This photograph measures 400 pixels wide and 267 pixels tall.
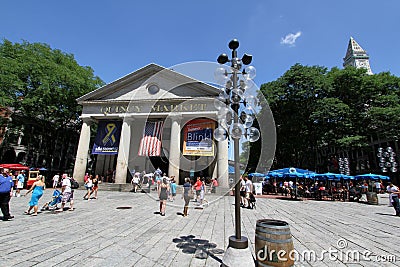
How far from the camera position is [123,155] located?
70.7 feet

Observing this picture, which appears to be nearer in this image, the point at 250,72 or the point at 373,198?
the point at 250,72

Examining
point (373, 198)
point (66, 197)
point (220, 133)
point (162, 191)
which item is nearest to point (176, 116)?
point (162, 191)

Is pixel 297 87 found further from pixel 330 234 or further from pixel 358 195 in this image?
pixel 330 234

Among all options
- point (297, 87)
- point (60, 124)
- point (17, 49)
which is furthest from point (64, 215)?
point (297, 87)

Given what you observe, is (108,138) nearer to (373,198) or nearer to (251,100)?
(251,100)

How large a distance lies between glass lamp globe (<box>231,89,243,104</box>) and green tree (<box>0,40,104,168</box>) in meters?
26.0

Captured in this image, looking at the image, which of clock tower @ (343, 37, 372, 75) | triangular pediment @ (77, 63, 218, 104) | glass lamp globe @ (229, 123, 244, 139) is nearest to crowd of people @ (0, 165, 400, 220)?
glass lamp globe @ (229, 123, 244, 139)

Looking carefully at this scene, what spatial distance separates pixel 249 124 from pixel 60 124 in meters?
30.6

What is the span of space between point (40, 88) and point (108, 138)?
970cm

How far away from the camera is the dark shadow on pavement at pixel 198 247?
449 centimetres

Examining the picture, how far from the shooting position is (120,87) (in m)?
24.8

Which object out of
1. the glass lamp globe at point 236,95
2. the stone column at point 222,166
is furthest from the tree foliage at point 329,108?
the glass lamp globe at point 236,95

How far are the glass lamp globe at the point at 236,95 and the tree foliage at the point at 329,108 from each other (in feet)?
82.5

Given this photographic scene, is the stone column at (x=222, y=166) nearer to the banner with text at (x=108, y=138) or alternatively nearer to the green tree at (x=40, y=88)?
the banner with text at (x=108, y=138)
